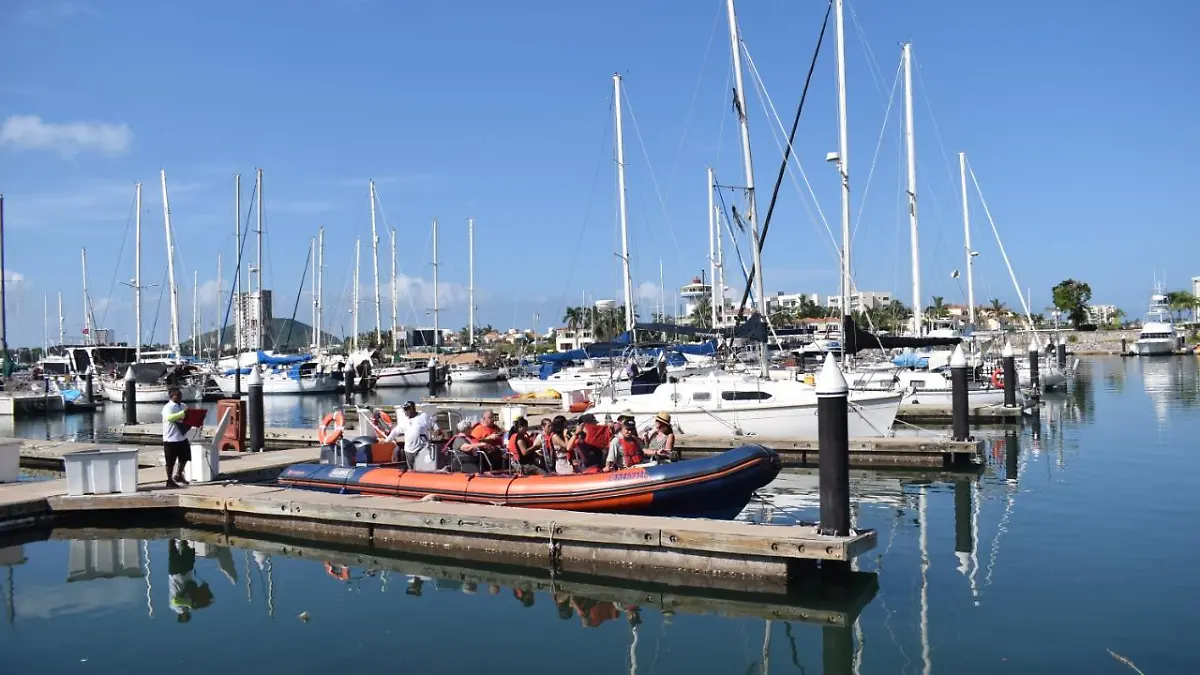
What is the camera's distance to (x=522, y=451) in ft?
49.4

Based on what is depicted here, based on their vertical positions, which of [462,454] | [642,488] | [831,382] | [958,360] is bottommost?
[642,488]

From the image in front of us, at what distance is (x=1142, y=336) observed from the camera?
303ft

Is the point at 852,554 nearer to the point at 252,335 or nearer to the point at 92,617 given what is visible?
the point at 92,617

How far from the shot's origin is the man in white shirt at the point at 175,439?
50.1 ft

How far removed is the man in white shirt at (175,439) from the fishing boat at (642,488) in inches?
158

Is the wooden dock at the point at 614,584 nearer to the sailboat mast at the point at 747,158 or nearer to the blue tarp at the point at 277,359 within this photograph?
the sailboat mast at the point at 747,158

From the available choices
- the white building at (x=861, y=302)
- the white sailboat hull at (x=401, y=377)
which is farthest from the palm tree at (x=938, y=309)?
the white sailboat hull at (x=401, y=377)

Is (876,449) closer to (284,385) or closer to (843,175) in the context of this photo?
(843,175)

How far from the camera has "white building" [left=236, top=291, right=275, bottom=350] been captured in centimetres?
6400

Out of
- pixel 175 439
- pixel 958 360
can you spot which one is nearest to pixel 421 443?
pixel 175 439

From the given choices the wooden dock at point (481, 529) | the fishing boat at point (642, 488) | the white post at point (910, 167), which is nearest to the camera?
the wooden dock at point (481, 529)

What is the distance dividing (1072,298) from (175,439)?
113221mm

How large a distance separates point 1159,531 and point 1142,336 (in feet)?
291

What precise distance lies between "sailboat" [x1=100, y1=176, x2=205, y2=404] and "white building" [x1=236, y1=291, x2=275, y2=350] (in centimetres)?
411
